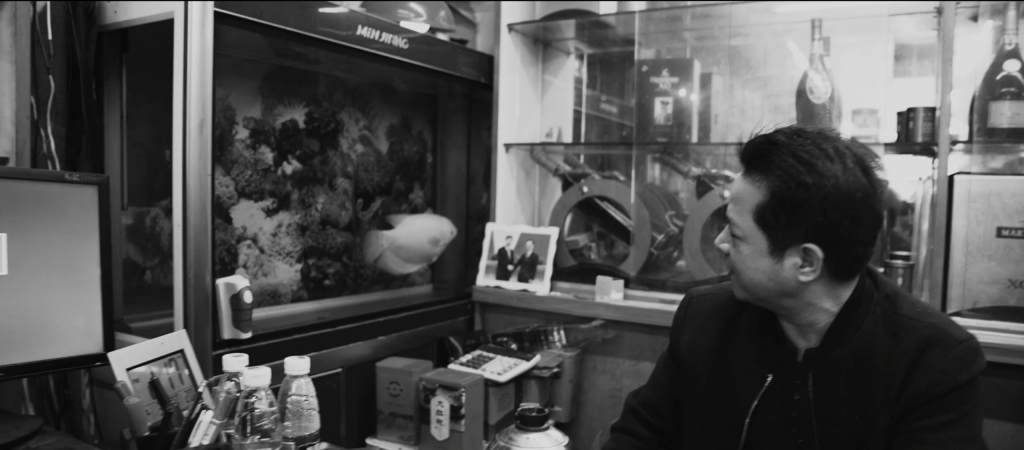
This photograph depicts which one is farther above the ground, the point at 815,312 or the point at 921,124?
the point at 921,124

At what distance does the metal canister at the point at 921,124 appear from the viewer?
1.99 metres

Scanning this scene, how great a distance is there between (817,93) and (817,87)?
21mm

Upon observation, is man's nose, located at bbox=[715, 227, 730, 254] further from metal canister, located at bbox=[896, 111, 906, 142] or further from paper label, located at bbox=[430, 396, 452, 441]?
metal canister, located at bbox=[896, 111, 906, 142]

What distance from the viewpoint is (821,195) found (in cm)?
122

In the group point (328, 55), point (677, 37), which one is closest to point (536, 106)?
point (677, 37)

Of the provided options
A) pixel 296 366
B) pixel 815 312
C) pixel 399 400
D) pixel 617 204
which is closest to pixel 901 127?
pixel 617 204

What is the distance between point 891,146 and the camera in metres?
2.08

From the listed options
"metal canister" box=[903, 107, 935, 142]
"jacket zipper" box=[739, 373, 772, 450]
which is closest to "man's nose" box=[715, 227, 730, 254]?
"jacket zipper" box=[739, 373, 772, 450]

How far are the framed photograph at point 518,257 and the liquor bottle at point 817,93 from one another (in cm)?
90

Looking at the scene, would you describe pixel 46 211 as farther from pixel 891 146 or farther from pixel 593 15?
pixel 891 146

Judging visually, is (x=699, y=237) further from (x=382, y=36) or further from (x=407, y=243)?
(x=382, y=36)

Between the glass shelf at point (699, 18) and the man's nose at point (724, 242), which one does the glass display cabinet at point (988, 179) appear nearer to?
the glass shelf at point (699, 18)

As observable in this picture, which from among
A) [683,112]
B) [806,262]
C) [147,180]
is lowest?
[806,262]

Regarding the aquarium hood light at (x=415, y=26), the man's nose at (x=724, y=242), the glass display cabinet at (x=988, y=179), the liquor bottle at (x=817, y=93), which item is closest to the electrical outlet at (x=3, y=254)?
the aquarium hood light at (x=415, y=26)
